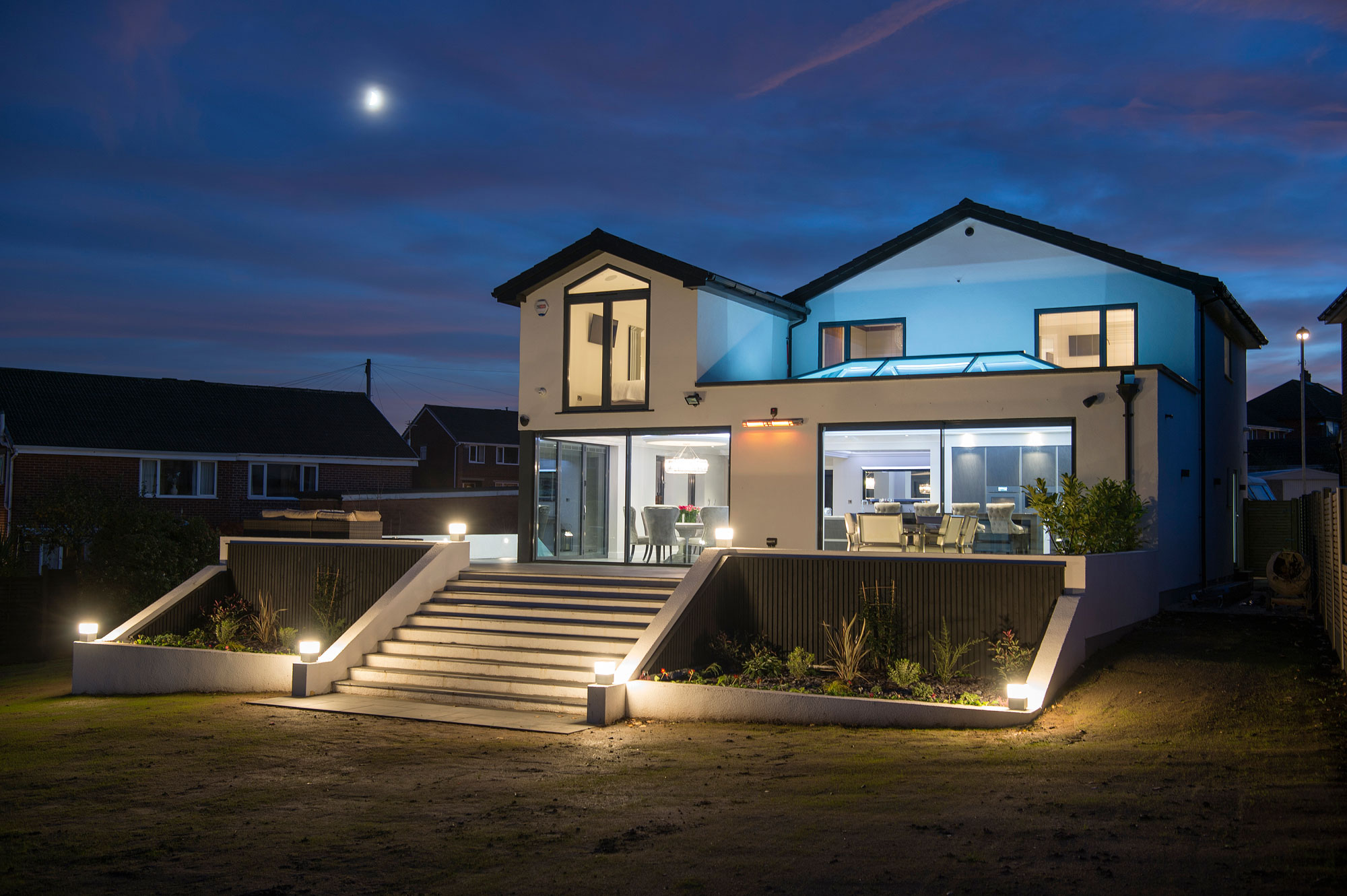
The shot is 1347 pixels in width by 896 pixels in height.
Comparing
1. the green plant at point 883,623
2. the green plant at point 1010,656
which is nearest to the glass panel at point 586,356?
the green plant at point 883,623

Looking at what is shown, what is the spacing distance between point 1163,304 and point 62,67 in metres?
18.2

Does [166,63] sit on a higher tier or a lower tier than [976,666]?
higher

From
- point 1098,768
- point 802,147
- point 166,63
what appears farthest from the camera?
point 802,147

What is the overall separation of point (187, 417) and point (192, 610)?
19.6m

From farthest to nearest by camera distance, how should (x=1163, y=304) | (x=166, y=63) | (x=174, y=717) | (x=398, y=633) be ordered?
1. (x=1163, y=304)
2. (x=166, y=63)
3. (x=398, y=633)
4. (x=174, y=717)

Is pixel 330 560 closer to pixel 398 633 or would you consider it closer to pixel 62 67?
pixel 398 633

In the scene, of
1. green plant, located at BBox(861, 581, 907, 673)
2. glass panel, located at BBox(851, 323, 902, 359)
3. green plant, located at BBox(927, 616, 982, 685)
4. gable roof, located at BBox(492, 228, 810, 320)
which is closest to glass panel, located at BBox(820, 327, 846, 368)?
glass panel, located at BBox(851, 323, 902, 359)

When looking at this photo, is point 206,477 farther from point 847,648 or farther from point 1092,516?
point 1092,516

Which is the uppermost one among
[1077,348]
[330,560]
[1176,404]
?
[1077,348]

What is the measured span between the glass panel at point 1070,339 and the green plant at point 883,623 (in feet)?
26.4

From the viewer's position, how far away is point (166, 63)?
15.1 m

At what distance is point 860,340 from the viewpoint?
20.3 m

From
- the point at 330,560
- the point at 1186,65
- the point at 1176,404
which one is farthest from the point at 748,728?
the point at 1186,65

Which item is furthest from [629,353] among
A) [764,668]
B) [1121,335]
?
[1121,335]
